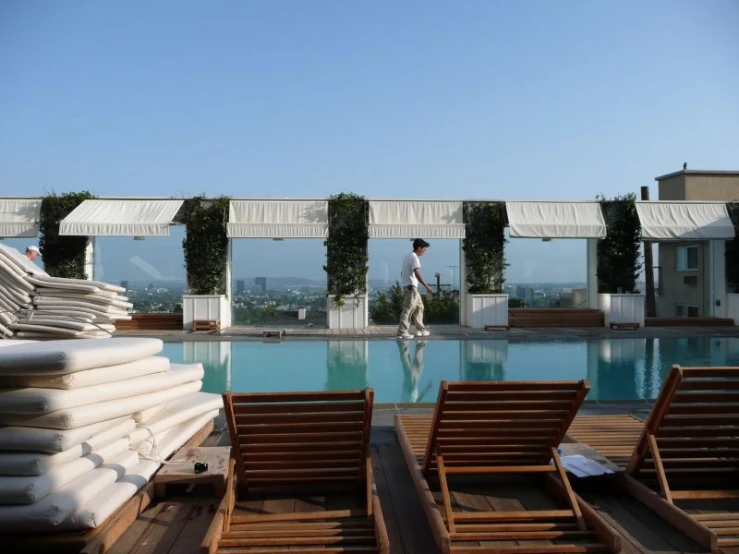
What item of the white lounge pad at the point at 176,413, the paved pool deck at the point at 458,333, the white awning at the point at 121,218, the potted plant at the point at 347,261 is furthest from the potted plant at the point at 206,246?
the white lounge pad at the point at 176,413

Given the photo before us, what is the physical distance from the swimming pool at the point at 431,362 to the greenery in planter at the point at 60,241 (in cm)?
408

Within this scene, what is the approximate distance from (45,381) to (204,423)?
5.25 ft

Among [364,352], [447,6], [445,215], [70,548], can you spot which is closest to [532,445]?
[70,548]

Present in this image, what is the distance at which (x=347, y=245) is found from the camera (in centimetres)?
1259

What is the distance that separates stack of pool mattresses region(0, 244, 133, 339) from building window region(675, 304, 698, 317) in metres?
14.6

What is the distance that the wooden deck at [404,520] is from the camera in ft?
7.58

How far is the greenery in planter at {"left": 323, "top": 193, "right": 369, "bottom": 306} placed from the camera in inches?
492

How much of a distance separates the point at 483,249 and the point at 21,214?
31.6ft

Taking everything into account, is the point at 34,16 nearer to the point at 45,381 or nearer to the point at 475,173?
the point at 475,173

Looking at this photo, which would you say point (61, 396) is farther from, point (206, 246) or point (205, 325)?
point (206, 246)

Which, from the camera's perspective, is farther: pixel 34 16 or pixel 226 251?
pixel 34 16

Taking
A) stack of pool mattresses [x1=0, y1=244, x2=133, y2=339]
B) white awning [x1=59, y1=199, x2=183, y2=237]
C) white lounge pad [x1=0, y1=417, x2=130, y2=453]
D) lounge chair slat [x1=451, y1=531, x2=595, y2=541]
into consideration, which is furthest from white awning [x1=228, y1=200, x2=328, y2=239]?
lounge chair slat [x1=451, y1=531, x2=595, y2=541]

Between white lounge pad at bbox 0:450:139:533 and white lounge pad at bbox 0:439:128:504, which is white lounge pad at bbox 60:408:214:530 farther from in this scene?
white lounge pad at bbox 0:439:128:504

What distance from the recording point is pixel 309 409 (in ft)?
8.30
